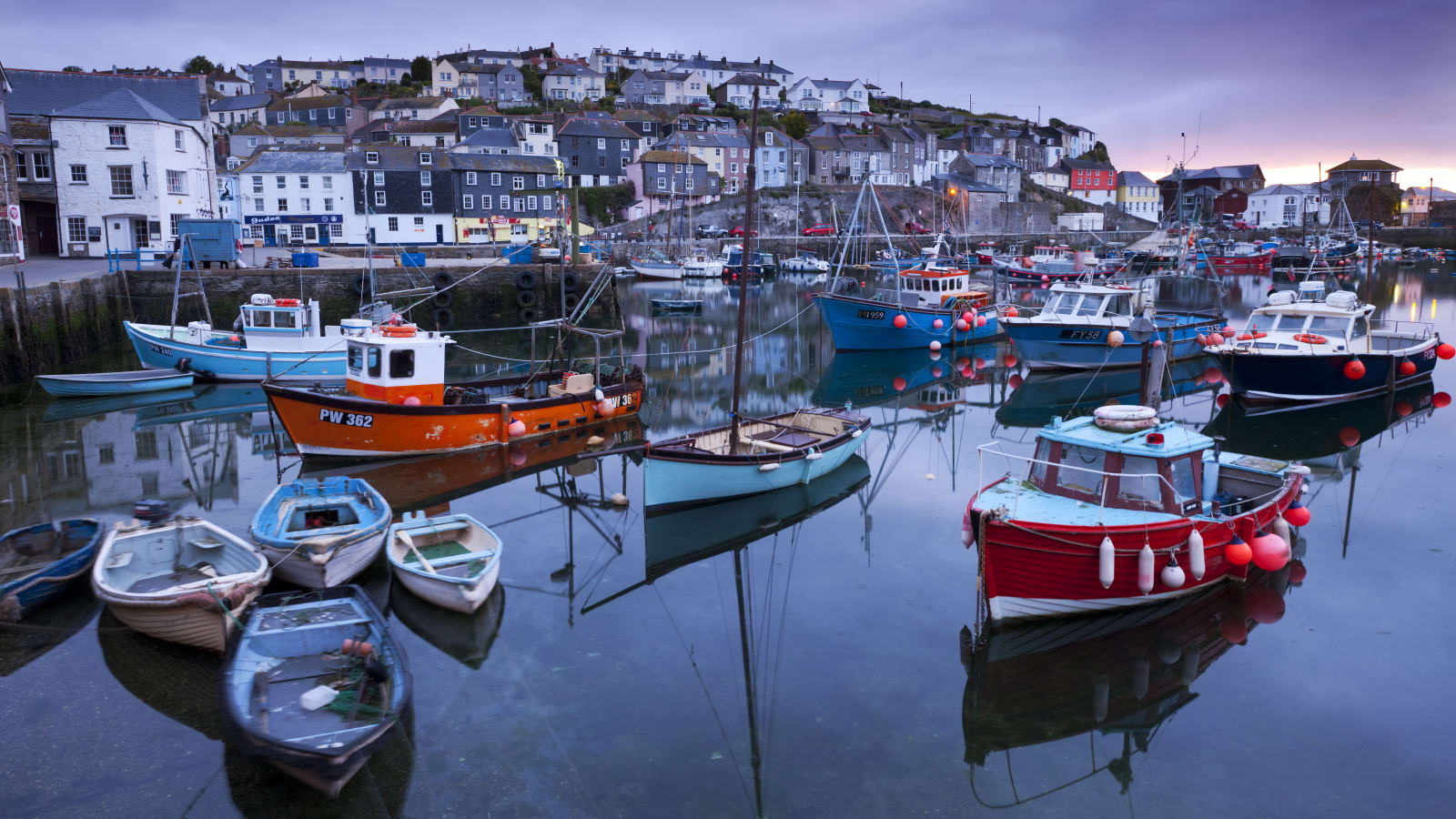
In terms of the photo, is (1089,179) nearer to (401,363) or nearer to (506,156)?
(506,156)

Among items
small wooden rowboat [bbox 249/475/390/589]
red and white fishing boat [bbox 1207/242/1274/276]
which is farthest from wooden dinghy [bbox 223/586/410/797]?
red and white fishing boat [bbox 1207/242/1274/276]

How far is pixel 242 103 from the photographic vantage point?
316 ft

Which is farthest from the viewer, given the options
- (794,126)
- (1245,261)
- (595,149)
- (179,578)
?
(794,126)

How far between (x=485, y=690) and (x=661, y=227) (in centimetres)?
6257

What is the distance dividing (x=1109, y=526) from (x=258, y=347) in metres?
21.5

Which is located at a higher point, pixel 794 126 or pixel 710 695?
pixel 794 126

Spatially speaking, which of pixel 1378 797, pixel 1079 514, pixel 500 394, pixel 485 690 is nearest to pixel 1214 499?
pixel 1079 514

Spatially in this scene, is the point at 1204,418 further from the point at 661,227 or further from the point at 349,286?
the point at 661,227

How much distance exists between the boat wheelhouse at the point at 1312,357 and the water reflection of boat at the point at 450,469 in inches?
551

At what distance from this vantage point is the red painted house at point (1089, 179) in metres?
109

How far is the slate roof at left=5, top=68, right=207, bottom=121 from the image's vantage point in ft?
130

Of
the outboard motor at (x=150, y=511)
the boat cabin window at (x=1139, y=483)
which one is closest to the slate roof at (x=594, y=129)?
the outboard motor at (x=150, y=511)

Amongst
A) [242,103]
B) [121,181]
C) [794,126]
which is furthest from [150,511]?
[242,103]

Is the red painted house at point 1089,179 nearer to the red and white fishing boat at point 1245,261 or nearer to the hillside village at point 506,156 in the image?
the hillside village at point 506,156
